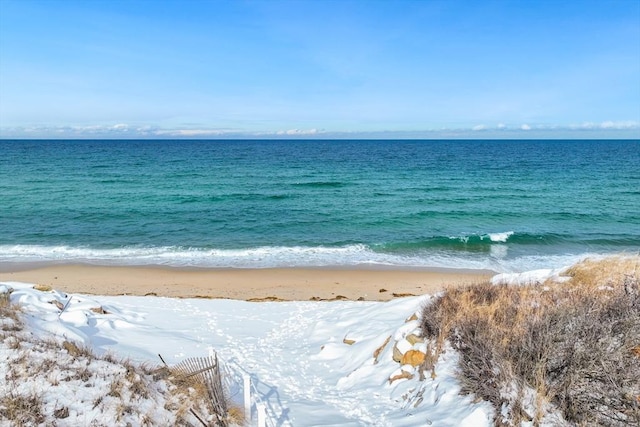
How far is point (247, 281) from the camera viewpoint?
15.9 meters

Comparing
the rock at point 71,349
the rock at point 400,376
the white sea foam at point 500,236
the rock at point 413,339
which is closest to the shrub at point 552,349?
the rock at point 413,339

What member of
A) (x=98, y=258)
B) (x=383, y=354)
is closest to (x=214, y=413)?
(x=383, y=354)

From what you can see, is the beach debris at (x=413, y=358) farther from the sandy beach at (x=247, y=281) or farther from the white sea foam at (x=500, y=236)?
the white sea foam at (x=500, y=236)

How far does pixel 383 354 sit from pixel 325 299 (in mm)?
6422

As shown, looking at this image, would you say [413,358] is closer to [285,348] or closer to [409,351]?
[409,351]

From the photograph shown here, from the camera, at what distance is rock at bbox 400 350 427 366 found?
22.9 feet

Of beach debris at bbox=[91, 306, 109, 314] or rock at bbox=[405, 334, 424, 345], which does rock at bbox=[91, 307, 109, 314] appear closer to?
beach debris at bbox=[91, 306, 109, 314]

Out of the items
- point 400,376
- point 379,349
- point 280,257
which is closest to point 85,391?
point 400,376

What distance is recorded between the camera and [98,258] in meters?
18.6

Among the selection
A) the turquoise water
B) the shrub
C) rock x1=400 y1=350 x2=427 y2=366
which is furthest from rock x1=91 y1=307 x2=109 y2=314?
the shrub

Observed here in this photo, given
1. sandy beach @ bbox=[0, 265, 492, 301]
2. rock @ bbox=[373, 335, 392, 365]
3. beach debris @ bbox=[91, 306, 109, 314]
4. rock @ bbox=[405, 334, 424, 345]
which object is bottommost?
sandy beach @ bbox=[0, 265, 492, 301]

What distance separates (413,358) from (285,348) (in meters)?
3.75

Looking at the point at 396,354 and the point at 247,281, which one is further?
the point at 247,281

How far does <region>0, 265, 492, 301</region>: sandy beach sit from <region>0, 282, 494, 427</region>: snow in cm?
176
